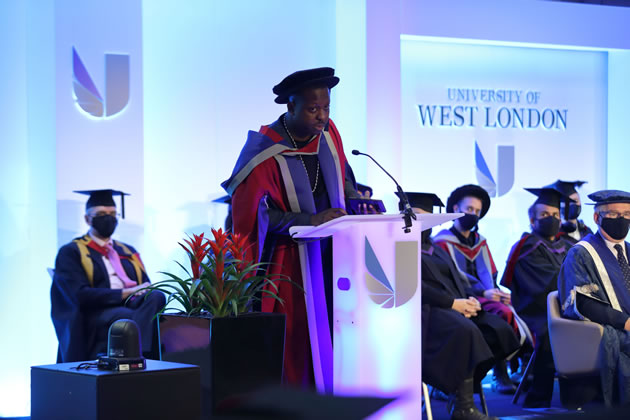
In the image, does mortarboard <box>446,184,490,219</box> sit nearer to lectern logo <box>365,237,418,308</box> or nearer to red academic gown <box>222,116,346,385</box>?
red academic gown <box>222,116,346,385</box>

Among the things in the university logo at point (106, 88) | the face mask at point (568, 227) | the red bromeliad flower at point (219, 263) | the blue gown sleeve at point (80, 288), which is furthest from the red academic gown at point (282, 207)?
the face mask at point (568, 227)

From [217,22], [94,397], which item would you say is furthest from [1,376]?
[94,397]

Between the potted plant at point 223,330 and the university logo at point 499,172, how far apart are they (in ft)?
16.7

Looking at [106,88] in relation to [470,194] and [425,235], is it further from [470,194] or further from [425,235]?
[470,194]

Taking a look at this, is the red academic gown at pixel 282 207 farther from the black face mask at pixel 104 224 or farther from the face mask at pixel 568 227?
the face mask at pixel 568 227

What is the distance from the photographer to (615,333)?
14.4 ft

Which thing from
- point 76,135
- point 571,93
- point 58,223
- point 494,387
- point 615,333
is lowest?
point 494,387

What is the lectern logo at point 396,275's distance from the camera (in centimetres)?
305

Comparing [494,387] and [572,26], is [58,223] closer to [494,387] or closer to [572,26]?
[494,387]

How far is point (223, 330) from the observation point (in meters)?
2.91

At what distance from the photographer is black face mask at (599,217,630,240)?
4637mm

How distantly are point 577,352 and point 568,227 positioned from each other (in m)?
2.60

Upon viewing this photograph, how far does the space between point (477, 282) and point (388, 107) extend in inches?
65.2

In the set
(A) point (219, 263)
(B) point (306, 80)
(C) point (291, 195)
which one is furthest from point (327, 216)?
(B) point (306, 80)
